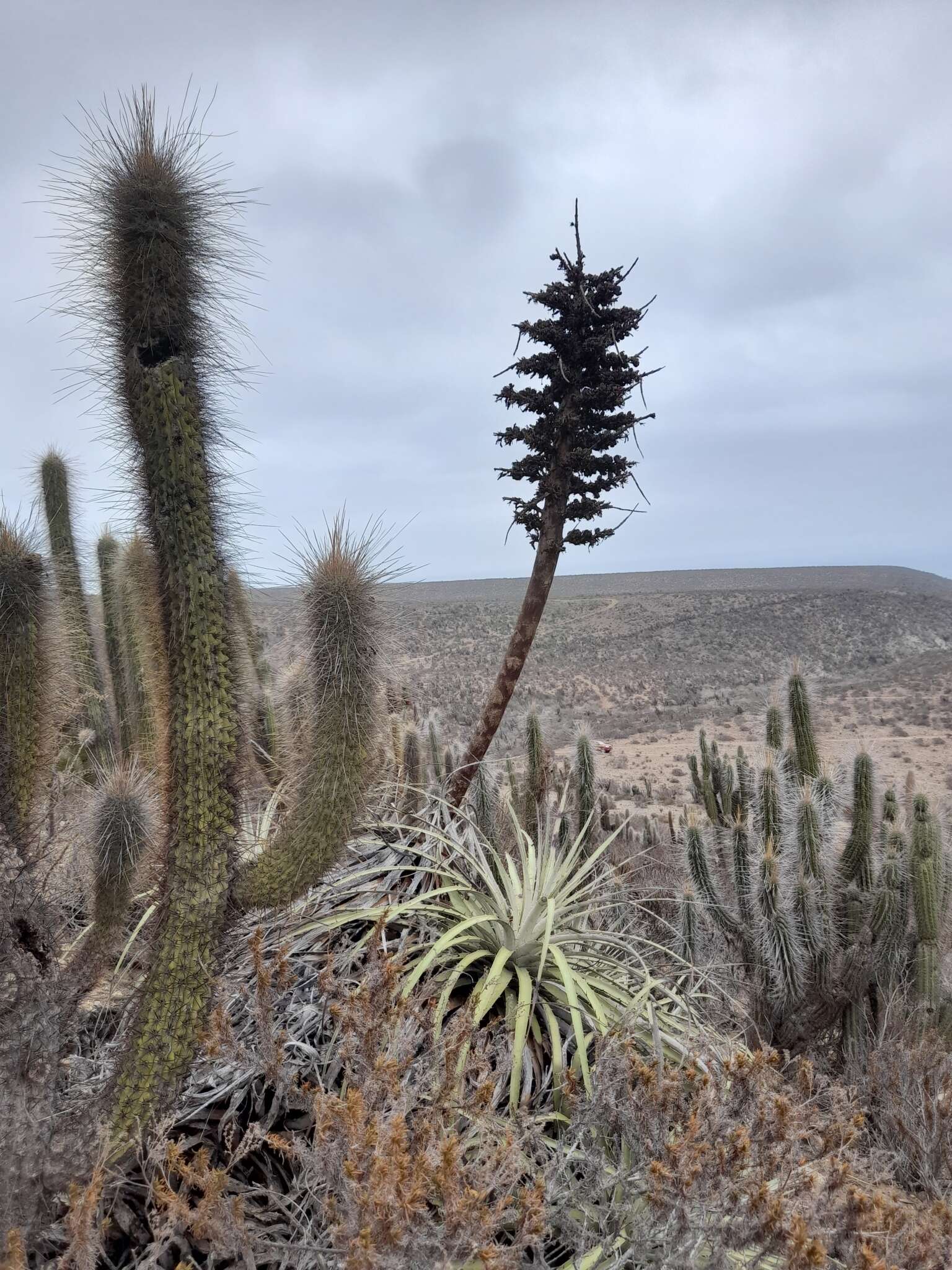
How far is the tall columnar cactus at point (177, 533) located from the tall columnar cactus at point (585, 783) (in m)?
4.97

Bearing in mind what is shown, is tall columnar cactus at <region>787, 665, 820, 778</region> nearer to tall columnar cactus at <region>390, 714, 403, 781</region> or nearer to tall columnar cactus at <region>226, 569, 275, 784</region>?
tall columnar cactus at <region>390, 714, 403, 781</region>

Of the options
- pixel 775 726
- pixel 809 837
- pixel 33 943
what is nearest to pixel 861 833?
pixel 809 837

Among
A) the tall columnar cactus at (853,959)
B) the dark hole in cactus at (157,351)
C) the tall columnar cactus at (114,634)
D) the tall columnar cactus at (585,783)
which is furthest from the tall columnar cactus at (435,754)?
the dark hole in cactus at (157,351)

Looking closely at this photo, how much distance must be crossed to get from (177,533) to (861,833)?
18.6ft

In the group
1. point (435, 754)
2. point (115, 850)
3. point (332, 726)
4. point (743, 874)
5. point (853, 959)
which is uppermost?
point (332, 726)

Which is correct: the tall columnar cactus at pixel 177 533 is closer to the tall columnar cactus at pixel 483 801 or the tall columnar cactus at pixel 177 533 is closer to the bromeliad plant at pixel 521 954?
the bromeliad plant at pixel 521 954

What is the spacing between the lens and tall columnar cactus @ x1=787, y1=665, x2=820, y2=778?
766 centimetres

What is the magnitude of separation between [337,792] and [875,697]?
31.4m

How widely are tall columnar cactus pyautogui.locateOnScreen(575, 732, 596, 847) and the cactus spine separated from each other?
1805 millimetres

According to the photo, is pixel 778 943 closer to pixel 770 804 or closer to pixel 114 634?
pixel 770 804

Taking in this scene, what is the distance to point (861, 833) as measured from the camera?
6629 mm

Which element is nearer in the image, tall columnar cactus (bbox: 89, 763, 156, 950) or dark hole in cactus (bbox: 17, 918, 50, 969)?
dark hole in cactus (bbox: 17, 918, 50, 969)

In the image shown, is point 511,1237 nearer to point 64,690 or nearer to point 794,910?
point 64,690

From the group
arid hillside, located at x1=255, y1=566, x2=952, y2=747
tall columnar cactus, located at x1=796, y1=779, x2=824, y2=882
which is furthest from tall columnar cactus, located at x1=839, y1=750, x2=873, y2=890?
arid hillside, located at x1=255, y1=566, x2=952, y2=747
